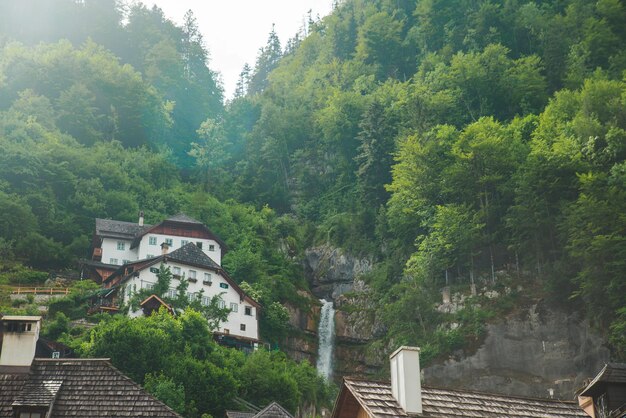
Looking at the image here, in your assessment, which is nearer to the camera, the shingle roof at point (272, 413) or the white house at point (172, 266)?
the shingle roof at point (272, 413)

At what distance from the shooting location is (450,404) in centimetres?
2316

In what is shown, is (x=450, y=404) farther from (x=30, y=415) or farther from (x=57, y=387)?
(x=30, y=415)

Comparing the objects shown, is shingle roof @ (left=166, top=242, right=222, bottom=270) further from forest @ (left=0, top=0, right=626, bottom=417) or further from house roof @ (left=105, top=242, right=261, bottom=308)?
forest @ (left=0, top=0, right=626, bottom=417)

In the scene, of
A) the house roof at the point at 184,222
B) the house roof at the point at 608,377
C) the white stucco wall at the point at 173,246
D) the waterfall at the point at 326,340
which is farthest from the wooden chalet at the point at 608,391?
the house roof at the point at 184,222

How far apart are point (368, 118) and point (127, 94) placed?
127ft

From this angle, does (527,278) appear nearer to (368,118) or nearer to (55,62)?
(368,118)

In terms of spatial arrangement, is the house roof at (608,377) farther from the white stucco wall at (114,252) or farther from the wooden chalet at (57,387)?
the white stucco wall at (114,252)

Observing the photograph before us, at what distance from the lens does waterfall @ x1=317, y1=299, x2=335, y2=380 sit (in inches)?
3150

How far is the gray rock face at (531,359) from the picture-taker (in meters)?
65.8

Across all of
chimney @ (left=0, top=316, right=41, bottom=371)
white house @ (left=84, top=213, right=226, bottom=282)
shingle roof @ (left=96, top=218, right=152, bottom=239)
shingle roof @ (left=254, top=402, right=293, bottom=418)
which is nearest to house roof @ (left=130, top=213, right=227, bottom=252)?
white house @ (left=84, top=213, right=226, bottom=282)

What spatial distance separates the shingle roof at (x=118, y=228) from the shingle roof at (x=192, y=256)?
10448 mm

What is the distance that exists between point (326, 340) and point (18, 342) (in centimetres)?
5919

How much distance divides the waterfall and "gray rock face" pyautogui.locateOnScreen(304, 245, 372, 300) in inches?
137

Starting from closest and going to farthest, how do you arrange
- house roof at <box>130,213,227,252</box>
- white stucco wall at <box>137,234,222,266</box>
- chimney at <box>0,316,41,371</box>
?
chimney at <box>0,316,41,371</box> → white stucco wall at <box>137,234,222,266</box> → house roof at <box>130,213,227,252</box>
